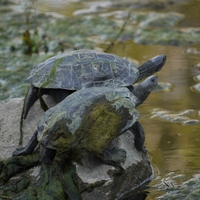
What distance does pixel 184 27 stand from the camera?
26.9 ft

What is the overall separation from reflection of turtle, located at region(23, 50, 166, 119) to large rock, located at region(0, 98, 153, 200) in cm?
14

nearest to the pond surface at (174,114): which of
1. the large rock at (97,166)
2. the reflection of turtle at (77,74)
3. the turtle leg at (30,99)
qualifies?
the large rock at (97,166)

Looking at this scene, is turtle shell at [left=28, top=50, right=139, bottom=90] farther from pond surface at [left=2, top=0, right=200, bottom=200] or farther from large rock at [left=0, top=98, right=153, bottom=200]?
pond surface at [left=2, top=0, right=200, bottom=200]

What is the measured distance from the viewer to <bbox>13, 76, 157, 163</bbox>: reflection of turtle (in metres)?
4.02

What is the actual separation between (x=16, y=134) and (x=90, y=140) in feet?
2.51

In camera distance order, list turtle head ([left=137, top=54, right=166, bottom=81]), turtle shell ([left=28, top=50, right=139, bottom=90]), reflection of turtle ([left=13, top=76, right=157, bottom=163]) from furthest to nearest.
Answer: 1. turtle head ([left=137, top=54, right=166, bottom=81])
2. turtle shell ([left=28, top=50, right=139, bottom=90])
3. reflection of turtle ([left=13, top=76, right=157, bottom=163])

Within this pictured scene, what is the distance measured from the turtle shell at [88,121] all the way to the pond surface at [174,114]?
20.7 inches

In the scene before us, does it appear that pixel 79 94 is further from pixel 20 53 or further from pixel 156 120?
pixel 20 53

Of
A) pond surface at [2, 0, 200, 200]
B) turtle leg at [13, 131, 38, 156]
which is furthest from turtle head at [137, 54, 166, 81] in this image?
turtle leg at [13, 131, 38, 156]

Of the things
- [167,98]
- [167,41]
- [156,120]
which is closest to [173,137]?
[156,120]

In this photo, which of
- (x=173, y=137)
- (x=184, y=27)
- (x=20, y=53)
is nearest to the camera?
(x=173, y=137)

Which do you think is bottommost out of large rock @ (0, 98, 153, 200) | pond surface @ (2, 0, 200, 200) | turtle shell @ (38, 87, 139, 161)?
pond surface @ (2, 0, 200, 200)

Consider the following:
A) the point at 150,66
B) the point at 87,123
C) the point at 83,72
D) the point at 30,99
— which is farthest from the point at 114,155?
the point at 150,66

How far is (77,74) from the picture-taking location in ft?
15.1
